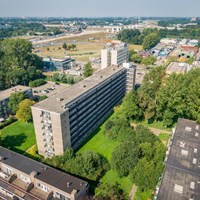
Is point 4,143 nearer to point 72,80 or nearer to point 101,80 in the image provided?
point 101,80

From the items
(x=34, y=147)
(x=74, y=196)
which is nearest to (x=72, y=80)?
(x=34, y=147)

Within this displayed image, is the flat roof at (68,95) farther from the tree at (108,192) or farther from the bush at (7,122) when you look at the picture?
the bush at (7,122)

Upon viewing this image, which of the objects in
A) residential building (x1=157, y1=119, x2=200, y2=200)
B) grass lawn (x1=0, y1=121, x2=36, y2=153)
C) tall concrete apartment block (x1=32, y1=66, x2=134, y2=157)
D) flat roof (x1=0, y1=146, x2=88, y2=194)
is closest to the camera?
residential building (x1=157, y1=119, x2=200, y2=200)

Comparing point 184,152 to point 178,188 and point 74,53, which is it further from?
point 74,53

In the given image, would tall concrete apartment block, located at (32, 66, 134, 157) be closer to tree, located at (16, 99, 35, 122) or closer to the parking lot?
tree, located at (16, 99, 35, 122)

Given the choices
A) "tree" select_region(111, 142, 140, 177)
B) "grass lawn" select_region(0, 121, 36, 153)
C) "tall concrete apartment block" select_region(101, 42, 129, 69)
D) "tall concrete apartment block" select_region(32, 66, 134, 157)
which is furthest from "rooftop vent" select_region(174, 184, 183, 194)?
"tall concrete apartment block" select_region(101, 42, 129, 69)

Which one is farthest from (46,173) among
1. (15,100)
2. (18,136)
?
(15,100)
